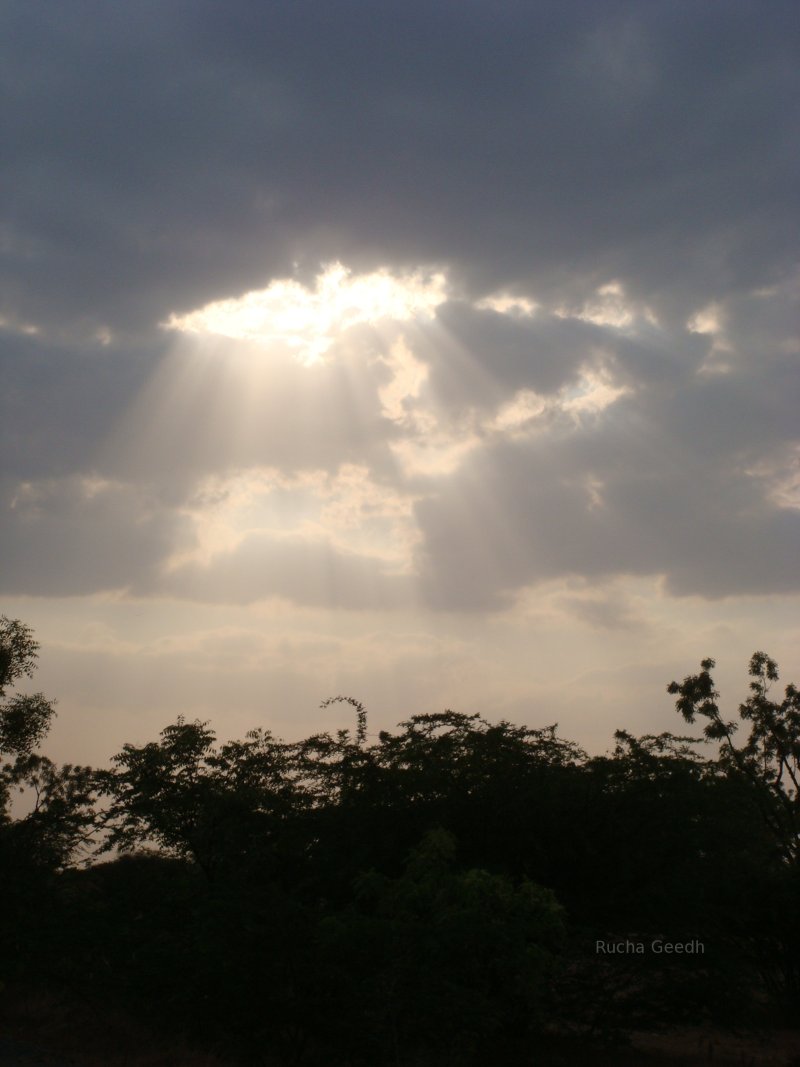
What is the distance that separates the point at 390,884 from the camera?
15.6m

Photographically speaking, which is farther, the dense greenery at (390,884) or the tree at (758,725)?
the tree at (758,725)

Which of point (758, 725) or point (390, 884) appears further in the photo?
point (758, 725)

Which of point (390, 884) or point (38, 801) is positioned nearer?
point (390, 884)

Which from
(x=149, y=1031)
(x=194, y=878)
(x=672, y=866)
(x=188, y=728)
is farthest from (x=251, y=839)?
(x=672, y=866)

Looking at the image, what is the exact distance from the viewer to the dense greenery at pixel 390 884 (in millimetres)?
14117

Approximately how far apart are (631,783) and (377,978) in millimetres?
11356

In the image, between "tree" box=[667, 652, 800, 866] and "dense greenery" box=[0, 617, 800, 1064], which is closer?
"dense greenery" box=[0, 617, 800, 1064]

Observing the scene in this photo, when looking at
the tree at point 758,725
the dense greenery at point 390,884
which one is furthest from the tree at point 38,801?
the tree at point 758,725

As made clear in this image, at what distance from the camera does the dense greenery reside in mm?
14117

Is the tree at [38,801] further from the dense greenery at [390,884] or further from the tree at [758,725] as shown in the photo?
the tree at [758,725]

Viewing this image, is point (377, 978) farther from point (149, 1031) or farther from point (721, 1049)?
point (721, 1049)

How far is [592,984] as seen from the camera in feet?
66.2

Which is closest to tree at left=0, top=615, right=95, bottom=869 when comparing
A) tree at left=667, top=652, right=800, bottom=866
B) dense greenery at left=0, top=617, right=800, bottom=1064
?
dense greenery at left=0, top=617, right=800, bottom=1064

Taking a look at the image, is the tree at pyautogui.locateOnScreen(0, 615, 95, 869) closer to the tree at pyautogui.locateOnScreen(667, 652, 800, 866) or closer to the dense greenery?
the dense greenery
